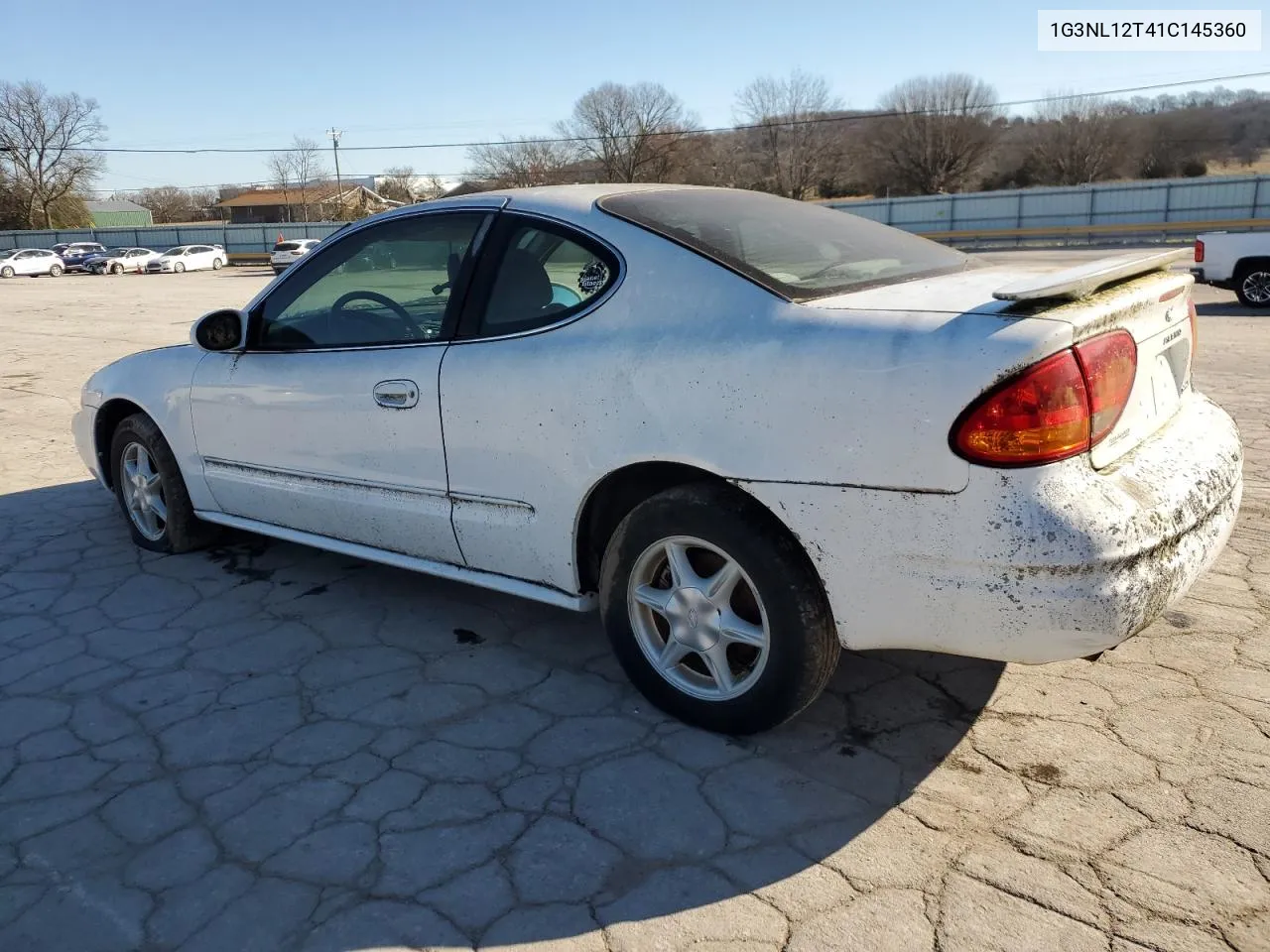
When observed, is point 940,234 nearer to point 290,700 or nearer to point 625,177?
point 625,177

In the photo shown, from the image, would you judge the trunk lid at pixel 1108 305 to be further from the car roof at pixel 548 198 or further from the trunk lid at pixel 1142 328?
the car roof at pixel 548 198

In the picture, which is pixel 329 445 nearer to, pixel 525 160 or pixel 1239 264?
pixel 1239 264

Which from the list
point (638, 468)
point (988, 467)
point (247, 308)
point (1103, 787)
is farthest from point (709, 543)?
point (247, 308)

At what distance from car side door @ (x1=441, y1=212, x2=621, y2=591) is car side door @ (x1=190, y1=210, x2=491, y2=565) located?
109mm

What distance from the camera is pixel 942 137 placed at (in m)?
64.3

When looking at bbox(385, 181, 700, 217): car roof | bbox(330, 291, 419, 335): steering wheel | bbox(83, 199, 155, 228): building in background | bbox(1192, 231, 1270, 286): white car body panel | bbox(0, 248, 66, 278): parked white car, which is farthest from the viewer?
bbox(83, 199, 155, 228): building in background

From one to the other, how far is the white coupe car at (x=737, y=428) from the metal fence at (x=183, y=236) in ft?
161

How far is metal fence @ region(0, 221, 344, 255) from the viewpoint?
5219cm

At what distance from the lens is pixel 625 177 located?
210 feet

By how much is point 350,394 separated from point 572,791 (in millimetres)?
1663

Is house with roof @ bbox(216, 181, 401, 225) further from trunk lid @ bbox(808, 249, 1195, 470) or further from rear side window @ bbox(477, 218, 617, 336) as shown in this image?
trunk lid @ bbox(808, 249, 1195, 470)

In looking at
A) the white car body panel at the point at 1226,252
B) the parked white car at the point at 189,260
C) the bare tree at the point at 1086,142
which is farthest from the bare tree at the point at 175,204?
the white car body panel at the point at 1226,252

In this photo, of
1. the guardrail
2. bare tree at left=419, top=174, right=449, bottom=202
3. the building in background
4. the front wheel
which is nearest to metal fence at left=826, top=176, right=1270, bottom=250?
the guardrail

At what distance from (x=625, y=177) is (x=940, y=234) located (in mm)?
31310
